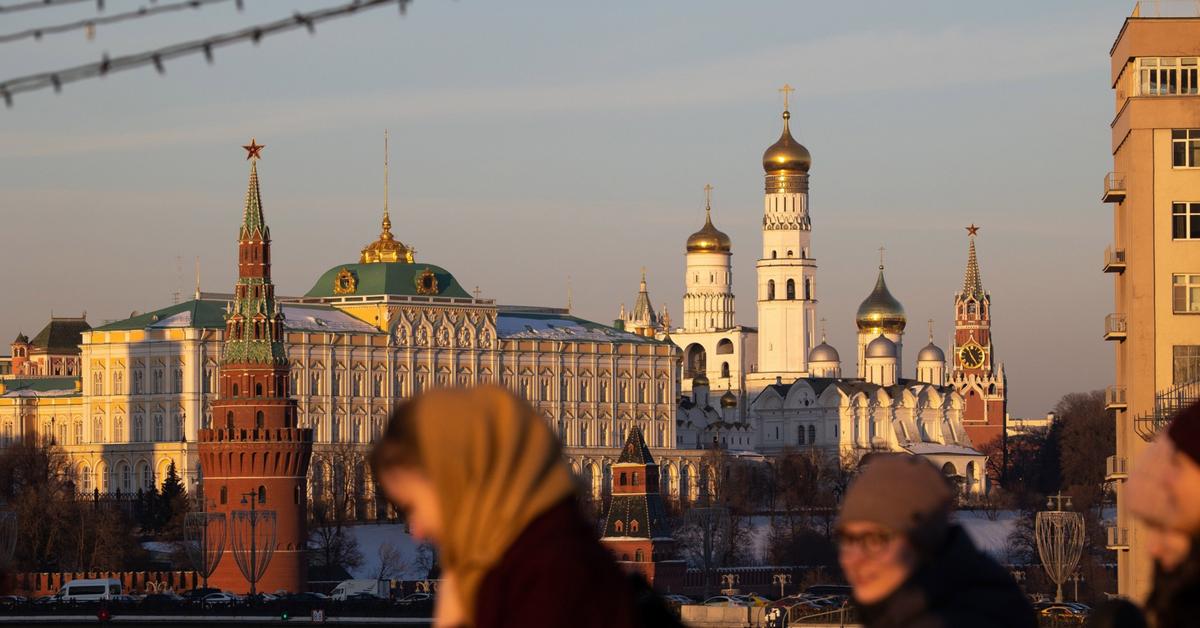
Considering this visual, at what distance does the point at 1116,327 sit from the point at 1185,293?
2.54 meters

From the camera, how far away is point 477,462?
7.31m

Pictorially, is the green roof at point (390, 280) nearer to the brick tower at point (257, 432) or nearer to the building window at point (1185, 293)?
the brick tower at point (257, 432)

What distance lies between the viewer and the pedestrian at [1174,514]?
25.1 ft

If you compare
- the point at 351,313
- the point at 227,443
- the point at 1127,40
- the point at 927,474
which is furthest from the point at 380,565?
the point at 927,474

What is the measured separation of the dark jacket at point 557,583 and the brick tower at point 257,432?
114507mm

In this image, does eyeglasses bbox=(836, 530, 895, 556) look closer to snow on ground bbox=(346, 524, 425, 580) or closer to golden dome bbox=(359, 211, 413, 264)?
snow on ground bbox=(346, 524, 425, 580)

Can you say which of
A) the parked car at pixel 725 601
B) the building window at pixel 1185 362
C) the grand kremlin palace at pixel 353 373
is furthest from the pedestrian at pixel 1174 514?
the grand kremlin palace at pixel 353 373

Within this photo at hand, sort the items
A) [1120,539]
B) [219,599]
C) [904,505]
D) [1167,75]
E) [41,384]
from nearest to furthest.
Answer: [904,505] → [1167,75] → [1120,539] → [219,599] → [41,384]

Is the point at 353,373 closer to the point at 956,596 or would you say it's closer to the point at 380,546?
the point at 380,546

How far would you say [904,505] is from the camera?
27.5 ft

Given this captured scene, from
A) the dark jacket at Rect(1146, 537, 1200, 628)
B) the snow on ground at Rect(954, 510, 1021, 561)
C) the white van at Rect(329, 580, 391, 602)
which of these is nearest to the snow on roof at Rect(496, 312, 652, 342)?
the snow on ground at Rect(954, 510, 1021, 561)

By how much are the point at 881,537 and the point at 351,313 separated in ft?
584

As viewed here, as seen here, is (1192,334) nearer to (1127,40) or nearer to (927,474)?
(1127,40)

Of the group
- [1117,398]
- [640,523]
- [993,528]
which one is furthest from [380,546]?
[1117,398]
